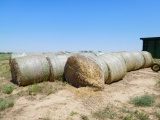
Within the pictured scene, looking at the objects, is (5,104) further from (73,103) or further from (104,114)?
(104,114)

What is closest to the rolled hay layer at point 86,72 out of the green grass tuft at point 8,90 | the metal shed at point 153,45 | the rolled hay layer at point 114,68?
the rolled hay layer at point 114,68

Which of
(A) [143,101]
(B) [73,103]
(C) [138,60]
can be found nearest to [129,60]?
(C) [138,60]

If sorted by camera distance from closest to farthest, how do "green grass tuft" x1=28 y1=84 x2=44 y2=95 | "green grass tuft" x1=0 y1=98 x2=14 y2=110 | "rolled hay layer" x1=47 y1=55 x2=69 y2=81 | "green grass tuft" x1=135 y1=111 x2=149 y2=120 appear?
1. "green grass tuft" x1=135 y1=111 x2=149 y2=120
2. "green grass tuft" x1=0 y1=98 x2=14 y2=110
3. "green grass tuft" x1=28 y1=84 x2=44 y2=95
4. "rolled hay layer" x1=47 y1=55 x2=69 y2=81

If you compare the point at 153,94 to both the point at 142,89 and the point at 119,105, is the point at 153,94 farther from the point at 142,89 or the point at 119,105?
the point at 119,105

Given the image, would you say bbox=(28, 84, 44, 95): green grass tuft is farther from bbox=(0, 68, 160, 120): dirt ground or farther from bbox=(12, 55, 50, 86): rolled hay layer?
bbox=(12, 55, 50, 86): rolled hay layer

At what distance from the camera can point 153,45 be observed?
25422 mm

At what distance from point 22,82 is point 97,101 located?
3918mm

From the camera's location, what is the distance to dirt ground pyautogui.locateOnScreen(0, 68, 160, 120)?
6781mm

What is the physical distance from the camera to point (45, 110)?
7.05m

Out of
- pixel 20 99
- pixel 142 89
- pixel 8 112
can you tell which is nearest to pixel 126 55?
pixel 142 89

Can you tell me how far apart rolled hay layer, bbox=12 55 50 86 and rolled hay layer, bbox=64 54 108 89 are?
1263 millimetres

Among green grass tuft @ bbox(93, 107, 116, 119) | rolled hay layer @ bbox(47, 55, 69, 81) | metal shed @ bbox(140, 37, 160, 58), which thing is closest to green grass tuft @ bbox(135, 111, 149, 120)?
green grass tuft @ bbox(93, 107, 116, 119)

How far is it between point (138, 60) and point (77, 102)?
10424 millimetres

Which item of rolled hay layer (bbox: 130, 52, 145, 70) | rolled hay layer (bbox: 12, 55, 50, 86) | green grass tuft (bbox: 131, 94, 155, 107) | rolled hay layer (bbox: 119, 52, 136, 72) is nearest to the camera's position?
green grass tuft (bbox: 131, 94, 155, 107)
